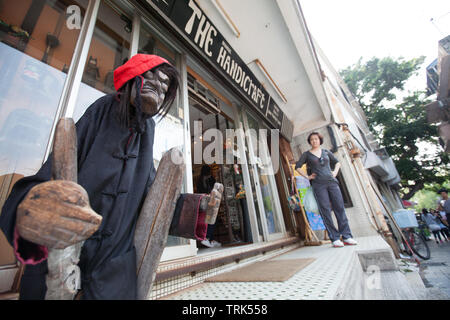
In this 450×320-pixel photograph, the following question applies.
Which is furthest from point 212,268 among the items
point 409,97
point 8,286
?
point 409,97

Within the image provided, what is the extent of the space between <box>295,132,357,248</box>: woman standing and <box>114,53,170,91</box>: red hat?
11.5 ft

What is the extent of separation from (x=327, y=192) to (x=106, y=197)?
3840 mm

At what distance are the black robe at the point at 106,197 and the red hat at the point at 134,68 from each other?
103 millimetres

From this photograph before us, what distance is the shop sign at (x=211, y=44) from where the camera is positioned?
2.21 metres

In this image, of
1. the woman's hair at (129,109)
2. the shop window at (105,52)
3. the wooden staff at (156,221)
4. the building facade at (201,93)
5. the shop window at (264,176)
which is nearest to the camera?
the wooden staff at (156,221)

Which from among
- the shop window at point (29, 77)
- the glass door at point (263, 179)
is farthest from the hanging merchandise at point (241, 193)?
the shop window at point (29, 77)

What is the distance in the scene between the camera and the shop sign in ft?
7.27

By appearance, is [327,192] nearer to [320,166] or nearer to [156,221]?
[320,166]

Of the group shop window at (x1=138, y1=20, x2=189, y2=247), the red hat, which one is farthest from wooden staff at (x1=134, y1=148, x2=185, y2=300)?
shop window at (x1=138, y1=20, x2=189, y2=247)

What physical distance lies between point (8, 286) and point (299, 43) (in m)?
5.02

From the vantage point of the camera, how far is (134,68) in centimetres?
91

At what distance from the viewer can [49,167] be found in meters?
0.64

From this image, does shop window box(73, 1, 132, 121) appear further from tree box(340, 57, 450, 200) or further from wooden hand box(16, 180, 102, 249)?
tree box(340, 57, 450, 200)

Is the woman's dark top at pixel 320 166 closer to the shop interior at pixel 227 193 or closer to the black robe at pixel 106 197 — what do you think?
the shop interior at pixel 227 193
